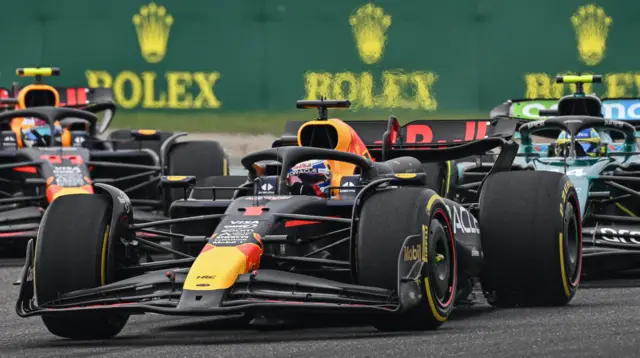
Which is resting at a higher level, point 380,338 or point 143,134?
point 143,134

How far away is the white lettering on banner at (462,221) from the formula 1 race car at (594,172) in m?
2.42

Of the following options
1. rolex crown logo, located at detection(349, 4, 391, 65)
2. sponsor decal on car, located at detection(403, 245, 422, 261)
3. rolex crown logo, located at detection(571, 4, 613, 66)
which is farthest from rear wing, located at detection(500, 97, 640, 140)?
sponsor decal on car, located at detection(403, 245, 422, 261)

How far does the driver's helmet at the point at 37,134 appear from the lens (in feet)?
61.6

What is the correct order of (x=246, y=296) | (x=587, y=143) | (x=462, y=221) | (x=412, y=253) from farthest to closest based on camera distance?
(x=587, y=143)
(x=462, y=221)
(x=412, y=253)
(x=246, y=296)

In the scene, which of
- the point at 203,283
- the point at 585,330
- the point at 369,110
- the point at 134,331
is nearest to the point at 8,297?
the point at 134,331

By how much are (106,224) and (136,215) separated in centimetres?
807

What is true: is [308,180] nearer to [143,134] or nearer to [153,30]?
[143,134]

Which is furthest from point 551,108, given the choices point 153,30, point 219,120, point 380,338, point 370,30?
point 380,338

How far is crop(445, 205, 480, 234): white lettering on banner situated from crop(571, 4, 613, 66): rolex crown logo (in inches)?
491

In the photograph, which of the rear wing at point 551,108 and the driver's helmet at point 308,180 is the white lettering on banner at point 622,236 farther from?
the rear wing at point 551,108

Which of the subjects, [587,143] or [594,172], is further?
[587,143]

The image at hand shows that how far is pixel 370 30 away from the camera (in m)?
23.1

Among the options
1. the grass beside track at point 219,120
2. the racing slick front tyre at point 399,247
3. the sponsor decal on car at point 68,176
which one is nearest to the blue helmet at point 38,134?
the sponsor decal on car at point 68,176

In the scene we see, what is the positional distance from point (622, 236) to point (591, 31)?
10.0m
